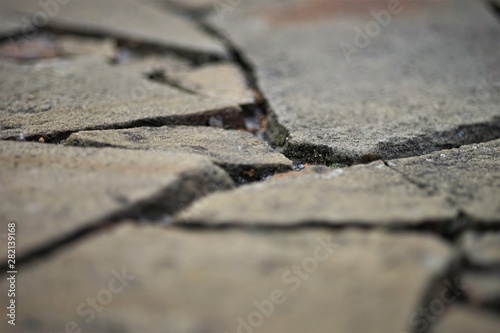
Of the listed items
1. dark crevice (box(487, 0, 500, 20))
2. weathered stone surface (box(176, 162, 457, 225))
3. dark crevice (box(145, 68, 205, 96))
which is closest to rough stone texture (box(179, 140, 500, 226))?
weathered stone surface (box(176, 162, 457, 225))

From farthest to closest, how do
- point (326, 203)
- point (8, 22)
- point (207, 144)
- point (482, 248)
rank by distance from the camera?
point (8, 22)
point (207, 144)
point (326, 203)
point (482, 248)

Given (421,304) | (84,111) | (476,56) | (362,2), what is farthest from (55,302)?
(362,2)

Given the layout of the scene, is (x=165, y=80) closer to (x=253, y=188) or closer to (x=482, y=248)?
(x=253, y=188)

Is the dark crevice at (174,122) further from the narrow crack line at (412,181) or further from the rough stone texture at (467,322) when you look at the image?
the rough stone texture at (467,322)

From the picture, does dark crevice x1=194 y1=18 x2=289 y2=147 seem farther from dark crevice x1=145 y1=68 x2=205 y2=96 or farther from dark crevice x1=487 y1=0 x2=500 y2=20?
dark crevice x1=487 y1=0 x2=500 y2=20

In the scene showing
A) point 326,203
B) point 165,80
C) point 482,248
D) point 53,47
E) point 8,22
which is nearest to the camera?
point 482,248

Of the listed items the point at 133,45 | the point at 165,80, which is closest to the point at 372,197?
the point at 165,80

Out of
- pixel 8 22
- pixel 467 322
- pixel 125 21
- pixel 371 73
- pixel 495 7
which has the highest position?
pixel 495 7

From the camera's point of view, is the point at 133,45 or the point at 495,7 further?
the point at 495,7

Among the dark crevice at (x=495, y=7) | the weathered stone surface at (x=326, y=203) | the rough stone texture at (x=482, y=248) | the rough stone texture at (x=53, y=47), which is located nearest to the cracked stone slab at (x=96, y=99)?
the rough stone texture at (x=53, y=47)
